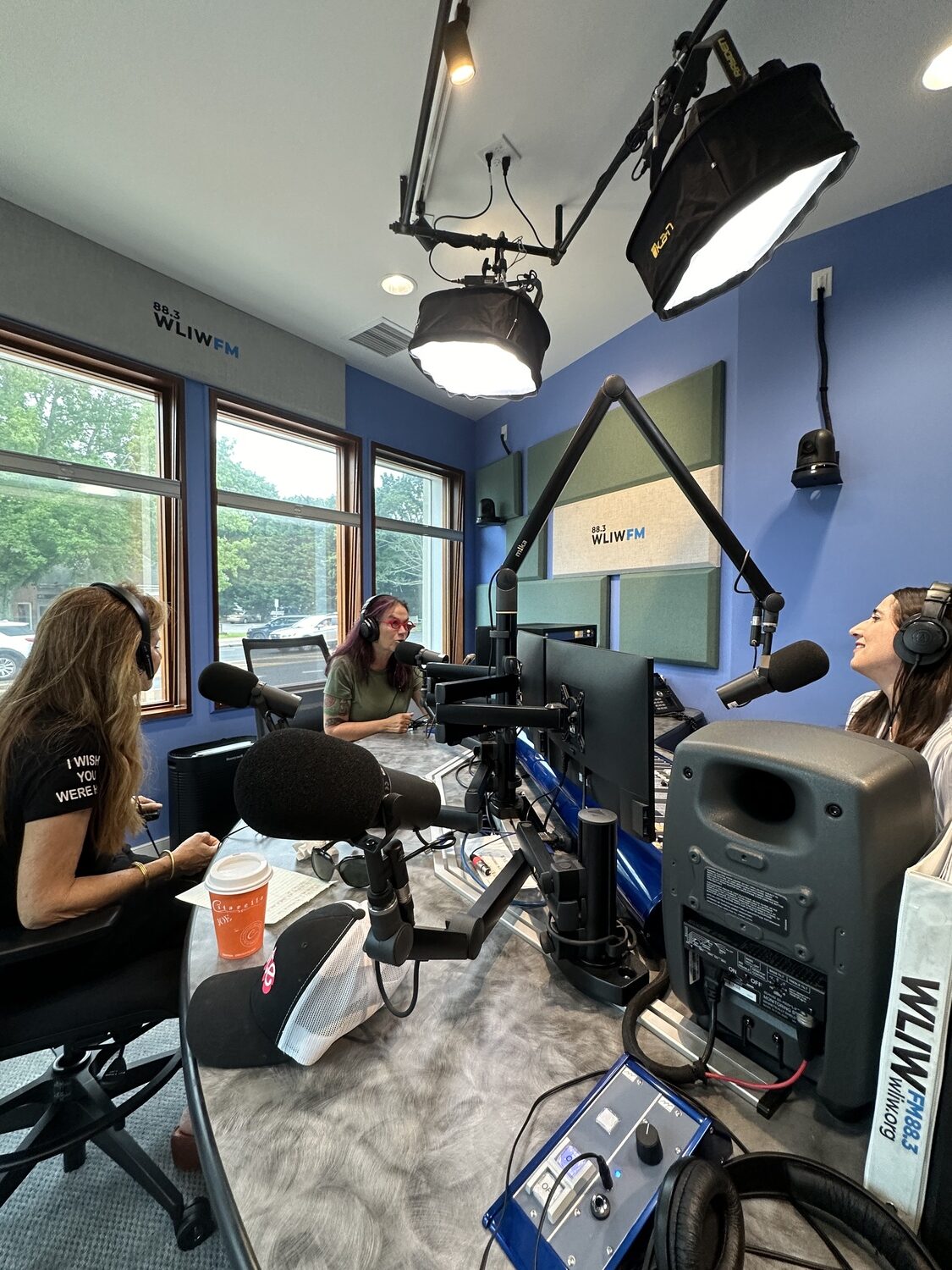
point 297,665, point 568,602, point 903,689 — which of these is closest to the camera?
point 903,689

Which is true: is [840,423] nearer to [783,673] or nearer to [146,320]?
[783,673]

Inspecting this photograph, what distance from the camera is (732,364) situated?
7.96ft

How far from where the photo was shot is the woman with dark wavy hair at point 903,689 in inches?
50.0

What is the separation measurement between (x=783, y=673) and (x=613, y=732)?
49 centimetres

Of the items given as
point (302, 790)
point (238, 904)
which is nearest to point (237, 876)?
point (238, 904)

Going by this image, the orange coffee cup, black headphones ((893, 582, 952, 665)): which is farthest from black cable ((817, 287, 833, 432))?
the orange coffee cup

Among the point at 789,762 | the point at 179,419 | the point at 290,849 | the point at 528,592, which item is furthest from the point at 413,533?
the point at 789,762

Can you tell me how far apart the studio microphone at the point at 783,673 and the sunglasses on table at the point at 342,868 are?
2.65 ft

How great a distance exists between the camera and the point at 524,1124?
0.55 metres

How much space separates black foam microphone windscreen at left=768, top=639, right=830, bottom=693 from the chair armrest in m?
1.45

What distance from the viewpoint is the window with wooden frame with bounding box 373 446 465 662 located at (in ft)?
12.4

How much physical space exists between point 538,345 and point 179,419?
2081 millimetres

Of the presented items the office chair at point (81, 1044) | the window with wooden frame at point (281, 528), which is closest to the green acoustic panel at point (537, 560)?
the window with wooden frame at point (281, 528)

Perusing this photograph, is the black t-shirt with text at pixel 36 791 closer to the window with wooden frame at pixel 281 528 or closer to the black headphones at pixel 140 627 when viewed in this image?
the black headphones at pixel 140 627
